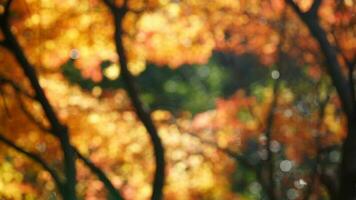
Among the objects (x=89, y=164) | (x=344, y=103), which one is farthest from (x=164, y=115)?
(x=344, y=103)

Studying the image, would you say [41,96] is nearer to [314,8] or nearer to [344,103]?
[314,8]

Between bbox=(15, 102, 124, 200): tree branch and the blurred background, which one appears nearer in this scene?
the blurred background

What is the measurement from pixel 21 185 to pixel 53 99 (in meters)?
2.42

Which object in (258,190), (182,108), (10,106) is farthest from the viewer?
(182,108)

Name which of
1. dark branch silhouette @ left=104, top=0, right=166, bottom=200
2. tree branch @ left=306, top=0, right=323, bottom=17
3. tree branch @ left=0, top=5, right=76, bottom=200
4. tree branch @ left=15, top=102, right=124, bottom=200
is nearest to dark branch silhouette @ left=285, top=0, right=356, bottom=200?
tree branch @ left=306, top=0, right=323, bottom=17

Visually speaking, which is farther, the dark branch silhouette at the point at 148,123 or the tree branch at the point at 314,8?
the dark branch silhouette at the point at 148,123

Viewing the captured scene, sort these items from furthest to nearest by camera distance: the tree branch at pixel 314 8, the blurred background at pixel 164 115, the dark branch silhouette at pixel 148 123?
the blurred background at pixel 164 115 < the dark branch silhouette at pixel 148 123 < the tree branch at pixel 314 8

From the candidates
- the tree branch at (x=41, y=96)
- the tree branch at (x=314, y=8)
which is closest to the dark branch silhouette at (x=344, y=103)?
the tree branch at (x=314, y=8)

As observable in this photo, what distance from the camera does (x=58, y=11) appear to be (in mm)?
8328

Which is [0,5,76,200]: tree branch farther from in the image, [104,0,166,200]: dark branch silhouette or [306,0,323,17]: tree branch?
[306,0,323,17]: tree branch

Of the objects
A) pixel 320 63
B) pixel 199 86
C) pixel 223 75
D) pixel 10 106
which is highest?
pixel 199 86

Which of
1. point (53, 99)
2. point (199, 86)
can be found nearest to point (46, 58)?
point (53, 99)

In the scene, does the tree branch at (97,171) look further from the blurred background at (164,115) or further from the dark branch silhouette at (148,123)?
the dark branch silhouette at (148,123)

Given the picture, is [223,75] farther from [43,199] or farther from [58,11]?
[58,11]
